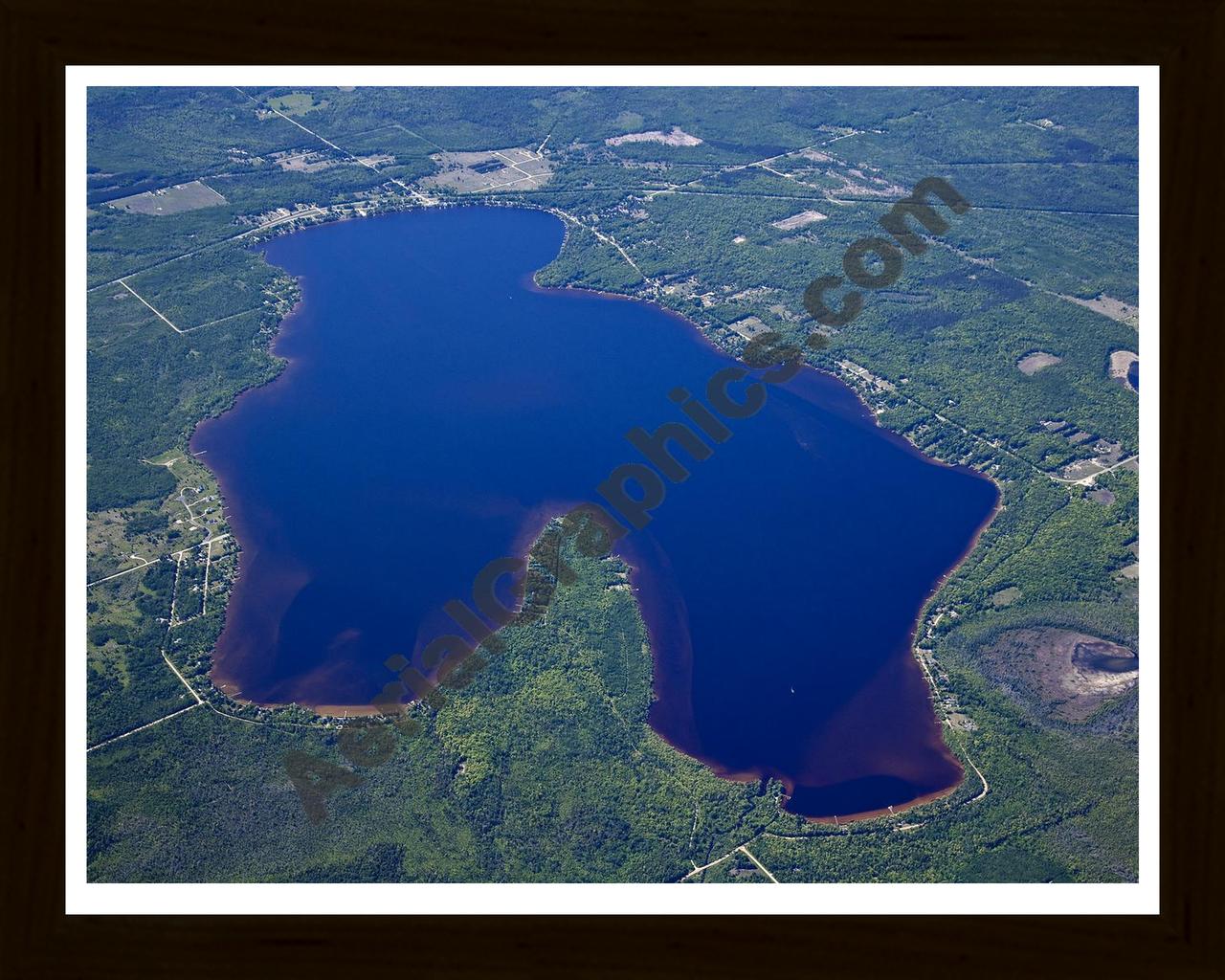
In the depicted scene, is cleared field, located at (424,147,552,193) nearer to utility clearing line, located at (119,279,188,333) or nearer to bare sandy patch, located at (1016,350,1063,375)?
utility clearing line, located at (119,279,188,333)

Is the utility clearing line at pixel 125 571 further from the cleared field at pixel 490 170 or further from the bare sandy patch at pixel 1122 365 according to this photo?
the bare sandy patch at pixel 1122 365

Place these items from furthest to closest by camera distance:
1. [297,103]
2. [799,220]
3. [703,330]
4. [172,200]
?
[297,103]
[172,200]
[799,220]
[703,330]

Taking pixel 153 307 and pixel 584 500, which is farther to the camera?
pixel 153 307

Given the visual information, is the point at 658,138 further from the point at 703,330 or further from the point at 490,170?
the point at 703,330

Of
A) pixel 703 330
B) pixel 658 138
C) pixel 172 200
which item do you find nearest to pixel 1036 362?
pixel 703 330

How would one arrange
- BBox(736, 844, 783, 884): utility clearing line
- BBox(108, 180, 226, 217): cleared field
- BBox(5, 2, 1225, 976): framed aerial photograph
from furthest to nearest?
BBox(108, 180, 226, 217): cleared field
BBox(736, 844, 783, 884): utility clearing line
BBox(5, 2, 1225, 976): framed aerial photograph

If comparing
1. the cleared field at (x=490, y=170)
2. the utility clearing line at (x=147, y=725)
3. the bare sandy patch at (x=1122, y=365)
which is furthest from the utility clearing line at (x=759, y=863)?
the cleared field at (x=490, y=170)

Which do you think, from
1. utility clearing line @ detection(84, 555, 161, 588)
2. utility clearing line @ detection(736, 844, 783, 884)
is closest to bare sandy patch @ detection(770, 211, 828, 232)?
utility clearing line @ detection(84, 555, 161, 588)
